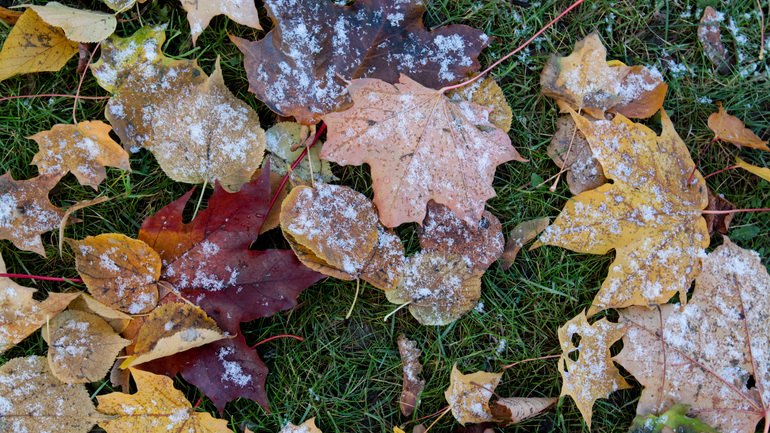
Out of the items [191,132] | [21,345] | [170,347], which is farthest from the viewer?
[21,345]

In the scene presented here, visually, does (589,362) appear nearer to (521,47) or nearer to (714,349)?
(714,349)

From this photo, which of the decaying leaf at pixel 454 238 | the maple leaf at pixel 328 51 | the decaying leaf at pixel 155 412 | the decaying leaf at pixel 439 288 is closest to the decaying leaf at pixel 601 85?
the maple leaf at pixel 328 51

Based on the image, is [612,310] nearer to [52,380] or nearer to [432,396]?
[432,396]

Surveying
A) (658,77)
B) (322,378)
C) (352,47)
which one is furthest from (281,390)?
(658,77)

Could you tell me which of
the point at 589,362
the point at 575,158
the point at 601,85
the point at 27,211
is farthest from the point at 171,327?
the point at 601,85

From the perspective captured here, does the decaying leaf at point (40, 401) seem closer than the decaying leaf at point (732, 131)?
Yes

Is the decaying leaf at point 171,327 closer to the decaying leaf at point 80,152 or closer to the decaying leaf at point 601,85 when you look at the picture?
the decaying leaf at point 80,152

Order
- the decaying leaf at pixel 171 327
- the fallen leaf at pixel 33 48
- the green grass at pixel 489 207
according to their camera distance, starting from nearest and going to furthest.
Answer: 1. the decaying leaf at pixel 171 327
2. the fallen leaf at pixel 33 48
3. the green grass at pixel 489 207
